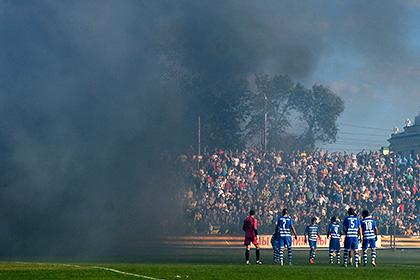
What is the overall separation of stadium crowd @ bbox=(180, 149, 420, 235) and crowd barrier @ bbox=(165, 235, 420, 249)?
0.83 metres

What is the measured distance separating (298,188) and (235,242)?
8680 millimetres

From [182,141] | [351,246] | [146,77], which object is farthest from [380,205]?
[351,246]

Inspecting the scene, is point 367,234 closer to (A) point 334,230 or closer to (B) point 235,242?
(A) point 334,230

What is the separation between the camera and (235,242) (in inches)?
2253

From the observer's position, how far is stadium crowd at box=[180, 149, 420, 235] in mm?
56694

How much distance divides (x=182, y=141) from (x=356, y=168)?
70.7 ft

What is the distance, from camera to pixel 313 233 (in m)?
42.9

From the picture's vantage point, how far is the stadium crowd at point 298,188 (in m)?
56.7

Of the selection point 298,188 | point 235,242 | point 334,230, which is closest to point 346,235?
point 334,230

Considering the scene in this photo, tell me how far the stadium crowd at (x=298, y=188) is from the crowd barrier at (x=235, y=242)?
2.72 ft

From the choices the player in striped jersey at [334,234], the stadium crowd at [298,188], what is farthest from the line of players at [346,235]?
the stadium crowd at [298,188]

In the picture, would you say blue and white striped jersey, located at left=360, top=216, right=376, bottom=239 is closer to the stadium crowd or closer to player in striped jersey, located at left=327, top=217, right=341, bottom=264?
player in striped jersey, located at left=327, top=217, right=341, bottom=264

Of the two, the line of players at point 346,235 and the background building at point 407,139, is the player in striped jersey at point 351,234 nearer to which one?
the line of players at point 346,235

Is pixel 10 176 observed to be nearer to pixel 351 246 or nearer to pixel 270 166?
pixel 351 246
